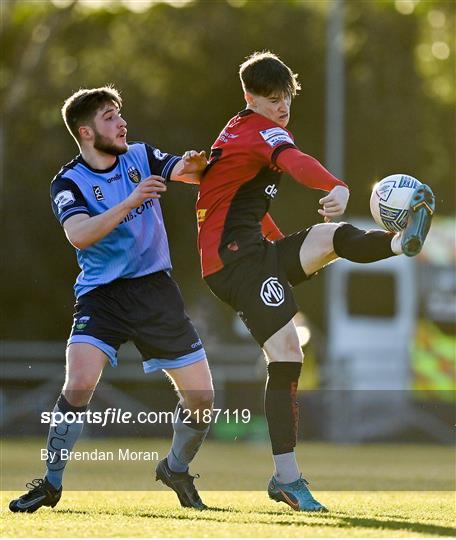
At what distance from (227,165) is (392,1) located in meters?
27.3

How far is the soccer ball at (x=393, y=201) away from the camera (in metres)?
6.74

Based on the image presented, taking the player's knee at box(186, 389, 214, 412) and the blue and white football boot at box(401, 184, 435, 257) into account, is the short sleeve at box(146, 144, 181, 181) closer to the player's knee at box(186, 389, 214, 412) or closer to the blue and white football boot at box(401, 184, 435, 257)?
the player's knee at box(186, 389, 214, 412)

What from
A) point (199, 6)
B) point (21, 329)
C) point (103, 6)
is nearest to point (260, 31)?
point (199, 6)

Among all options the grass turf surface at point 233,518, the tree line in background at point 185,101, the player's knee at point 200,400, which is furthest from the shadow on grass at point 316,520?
the tree line in background at point 185,101

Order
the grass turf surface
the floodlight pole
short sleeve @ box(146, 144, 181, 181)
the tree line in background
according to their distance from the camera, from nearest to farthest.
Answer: the grass turf surface < short sleeve @ box(146, 144, 181, 181) < the tree line in background < the floodlight pole

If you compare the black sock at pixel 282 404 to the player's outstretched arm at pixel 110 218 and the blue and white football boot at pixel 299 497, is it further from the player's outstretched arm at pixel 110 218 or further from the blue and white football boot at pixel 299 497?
the player's outstretched arm at pixel 110 218

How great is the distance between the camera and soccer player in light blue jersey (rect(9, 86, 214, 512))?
680 centimetres

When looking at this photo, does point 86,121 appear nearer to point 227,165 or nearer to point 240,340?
point 227,165

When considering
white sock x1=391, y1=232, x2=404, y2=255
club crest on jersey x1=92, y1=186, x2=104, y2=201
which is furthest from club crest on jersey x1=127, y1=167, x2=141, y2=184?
white sock x1=391, y1=232, x2=404, y2=255

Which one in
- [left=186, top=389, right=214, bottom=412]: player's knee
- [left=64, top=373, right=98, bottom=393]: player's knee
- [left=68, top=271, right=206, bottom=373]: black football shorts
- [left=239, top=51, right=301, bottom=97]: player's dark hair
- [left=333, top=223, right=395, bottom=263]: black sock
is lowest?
[left=186, top=389, right=214, bottom=412]: player's knee

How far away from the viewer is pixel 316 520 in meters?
6.27

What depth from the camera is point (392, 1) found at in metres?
33.4

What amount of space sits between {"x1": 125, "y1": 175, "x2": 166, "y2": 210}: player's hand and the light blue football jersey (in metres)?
0.29

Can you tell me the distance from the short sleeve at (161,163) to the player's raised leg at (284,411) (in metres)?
1.07
